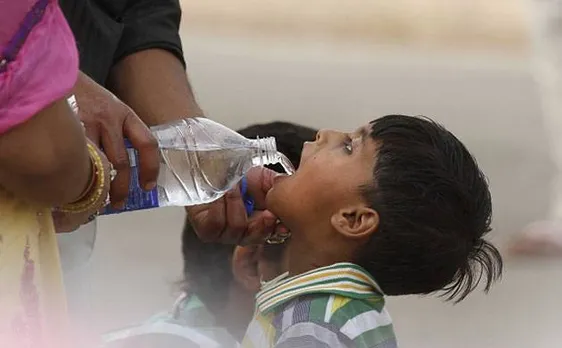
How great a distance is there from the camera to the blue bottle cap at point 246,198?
78cm

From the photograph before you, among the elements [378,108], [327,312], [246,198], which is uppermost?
[378,108]

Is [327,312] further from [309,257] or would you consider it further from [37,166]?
[37,166]

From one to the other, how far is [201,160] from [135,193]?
0.37 feet

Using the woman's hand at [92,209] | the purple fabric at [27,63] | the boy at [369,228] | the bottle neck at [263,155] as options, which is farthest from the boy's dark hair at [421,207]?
the purple fabric at [27,63]

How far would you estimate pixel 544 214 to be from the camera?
133 centimetres

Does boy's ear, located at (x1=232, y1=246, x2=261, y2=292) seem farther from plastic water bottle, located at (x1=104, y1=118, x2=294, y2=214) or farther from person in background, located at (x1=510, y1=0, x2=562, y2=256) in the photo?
person in background, located at (x1=510, y1=0, x2=562, y2=256)

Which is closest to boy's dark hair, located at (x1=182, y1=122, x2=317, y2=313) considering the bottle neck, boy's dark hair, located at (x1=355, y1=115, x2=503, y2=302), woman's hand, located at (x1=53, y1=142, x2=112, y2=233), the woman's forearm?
the bottle neck

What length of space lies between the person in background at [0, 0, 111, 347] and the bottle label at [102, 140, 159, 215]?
125mm

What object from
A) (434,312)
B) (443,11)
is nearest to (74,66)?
(434,312)

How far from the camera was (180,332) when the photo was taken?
904 mm

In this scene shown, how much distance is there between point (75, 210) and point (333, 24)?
1.13m

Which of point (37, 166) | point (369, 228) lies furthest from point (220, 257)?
point (37, 166)

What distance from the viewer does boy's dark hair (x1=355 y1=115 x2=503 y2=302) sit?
0.70m

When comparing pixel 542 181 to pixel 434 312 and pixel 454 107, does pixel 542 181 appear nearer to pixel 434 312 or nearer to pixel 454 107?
pixel 454 107
